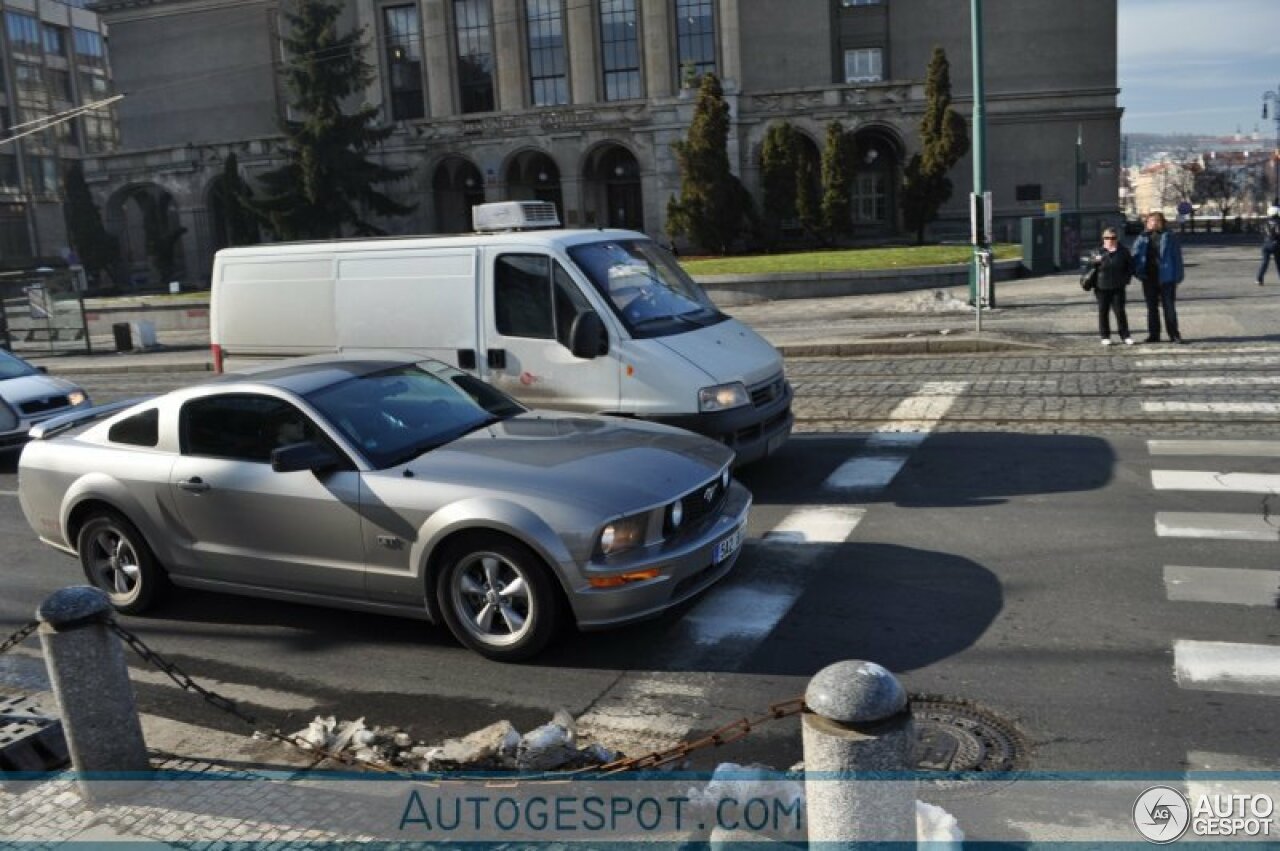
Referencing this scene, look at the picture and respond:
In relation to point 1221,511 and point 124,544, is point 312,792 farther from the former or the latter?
point 1221,511

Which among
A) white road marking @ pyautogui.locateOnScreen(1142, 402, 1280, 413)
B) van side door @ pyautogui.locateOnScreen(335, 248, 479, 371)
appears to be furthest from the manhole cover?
white road marking @ pyautogui.locateOnScreen(1142, 402, 1280, 413)

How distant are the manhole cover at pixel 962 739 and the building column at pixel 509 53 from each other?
47.7 metres

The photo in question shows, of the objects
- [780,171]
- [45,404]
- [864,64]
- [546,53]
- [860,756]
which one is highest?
[546,53]

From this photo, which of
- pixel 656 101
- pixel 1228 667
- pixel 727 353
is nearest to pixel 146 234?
pixel 656 101

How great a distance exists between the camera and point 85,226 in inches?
2128

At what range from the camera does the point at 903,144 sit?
140 ft

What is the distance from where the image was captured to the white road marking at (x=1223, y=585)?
20.9 ft

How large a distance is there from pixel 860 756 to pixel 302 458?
3937 millimetres

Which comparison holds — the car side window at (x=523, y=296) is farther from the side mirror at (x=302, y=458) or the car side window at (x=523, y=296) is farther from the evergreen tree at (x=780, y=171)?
the evergreen tree at (x=780, y=171)

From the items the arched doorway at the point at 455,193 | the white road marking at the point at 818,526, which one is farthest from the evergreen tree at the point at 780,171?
the white road marking at the point at 818,526

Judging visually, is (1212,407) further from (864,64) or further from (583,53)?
(583,53)

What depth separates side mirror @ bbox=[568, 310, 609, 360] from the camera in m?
9.02

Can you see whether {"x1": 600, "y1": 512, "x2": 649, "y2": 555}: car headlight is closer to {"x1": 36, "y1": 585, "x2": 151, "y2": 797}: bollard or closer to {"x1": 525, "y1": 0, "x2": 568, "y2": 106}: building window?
{"x1": 36, "y1": 585, "x2": 151, "y2": 797}: bollard

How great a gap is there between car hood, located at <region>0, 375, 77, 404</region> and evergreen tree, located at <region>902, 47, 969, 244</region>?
31.9 m
